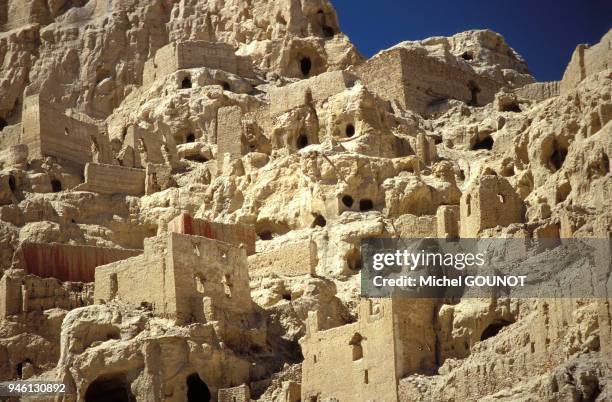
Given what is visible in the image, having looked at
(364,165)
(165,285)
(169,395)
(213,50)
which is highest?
(213,50)

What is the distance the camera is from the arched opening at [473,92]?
87312 millimetres

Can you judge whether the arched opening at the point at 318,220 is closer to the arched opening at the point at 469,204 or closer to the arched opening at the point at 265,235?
the arched opening at the point at 265,235

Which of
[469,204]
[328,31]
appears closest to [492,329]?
[469,204]

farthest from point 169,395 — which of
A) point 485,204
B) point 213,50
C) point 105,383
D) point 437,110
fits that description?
point 213,50

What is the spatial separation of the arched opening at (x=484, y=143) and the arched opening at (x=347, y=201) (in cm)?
851

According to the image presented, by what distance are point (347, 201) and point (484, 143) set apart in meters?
9.38

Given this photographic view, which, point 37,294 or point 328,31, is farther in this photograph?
point 328,31

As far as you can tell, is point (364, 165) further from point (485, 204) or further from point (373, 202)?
point (485, 204)

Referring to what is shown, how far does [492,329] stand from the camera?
2247 inches

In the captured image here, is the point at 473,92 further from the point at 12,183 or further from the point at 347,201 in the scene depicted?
the point at 12,183

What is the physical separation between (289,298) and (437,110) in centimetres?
1947

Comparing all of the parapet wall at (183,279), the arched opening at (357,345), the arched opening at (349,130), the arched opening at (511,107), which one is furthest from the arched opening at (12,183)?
the arched opening at (357,345)

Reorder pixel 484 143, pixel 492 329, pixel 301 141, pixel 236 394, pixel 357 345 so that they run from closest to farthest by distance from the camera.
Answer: pixel 492 329
pixel 357 345
pixel 236 394
pixel 301 141
pixel 484 143

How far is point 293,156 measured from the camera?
75.1 metres
